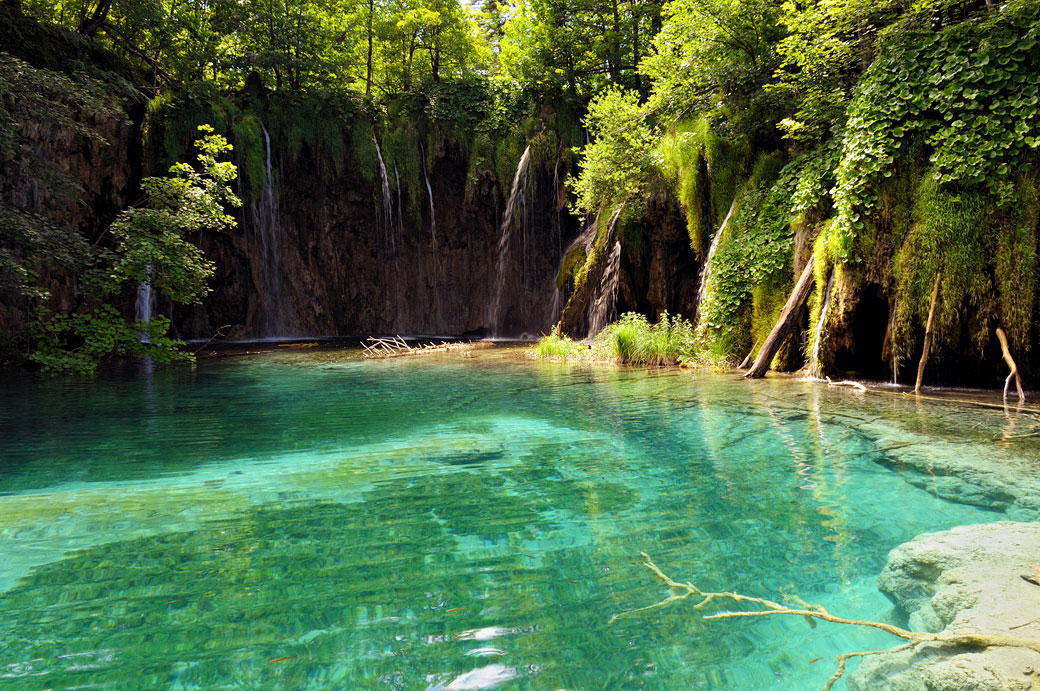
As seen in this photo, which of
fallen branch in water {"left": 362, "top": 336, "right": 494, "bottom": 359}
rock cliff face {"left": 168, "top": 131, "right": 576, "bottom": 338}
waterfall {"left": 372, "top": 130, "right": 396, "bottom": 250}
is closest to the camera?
fallen branch in water {"left": 362, "top": 336, "right": 494, "bottom": 359}

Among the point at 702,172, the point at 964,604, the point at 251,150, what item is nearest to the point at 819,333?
the point at 702,172

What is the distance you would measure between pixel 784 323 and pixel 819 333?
54 centimetres

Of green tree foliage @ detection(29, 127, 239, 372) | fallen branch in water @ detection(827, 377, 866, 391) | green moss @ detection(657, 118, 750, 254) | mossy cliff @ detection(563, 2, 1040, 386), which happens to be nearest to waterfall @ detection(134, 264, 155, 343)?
green tree foliage @ detection(29, 127, 239, 372)

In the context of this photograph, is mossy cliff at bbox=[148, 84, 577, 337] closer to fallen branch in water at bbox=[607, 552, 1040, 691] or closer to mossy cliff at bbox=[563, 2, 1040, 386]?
mossy cliff at bbox=[563, 2, 1040, 386]

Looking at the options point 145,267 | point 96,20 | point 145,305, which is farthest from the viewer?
point 145,305

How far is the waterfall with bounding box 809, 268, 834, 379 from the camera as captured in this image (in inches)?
324

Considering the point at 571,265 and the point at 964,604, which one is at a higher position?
the point at 571,265

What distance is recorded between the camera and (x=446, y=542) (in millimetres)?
2965

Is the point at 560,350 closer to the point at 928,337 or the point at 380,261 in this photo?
the point at 928,337

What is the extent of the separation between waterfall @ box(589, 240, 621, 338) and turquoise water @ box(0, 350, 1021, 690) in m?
8.22

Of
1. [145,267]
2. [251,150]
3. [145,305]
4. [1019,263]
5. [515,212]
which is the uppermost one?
[251,150]

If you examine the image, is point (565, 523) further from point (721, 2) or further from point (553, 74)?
point (553, 74)

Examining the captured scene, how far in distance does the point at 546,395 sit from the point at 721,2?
28.6 ft

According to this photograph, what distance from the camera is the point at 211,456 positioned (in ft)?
15.8
